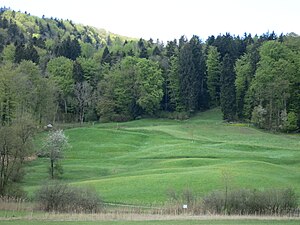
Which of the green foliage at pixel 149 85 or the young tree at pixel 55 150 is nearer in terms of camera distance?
the young tree at pixel 55 150

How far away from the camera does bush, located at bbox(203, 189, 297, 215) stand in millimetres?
30641

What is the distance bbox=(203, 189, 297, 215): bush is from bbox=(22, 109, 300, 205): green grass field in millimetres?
6341

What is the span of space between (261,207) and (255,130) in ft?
182

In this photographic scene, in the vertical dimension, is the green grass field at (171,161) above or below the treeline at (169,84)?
below

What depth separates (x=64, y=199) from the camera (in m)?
31.4

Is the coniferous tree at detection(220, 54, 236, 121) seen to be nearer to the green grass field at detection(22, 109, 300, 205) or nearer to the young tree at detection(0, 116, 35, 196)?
the green grass field at detection(22, 109, 300, 205)

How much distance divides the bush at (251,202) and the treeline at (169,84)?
48.0 m

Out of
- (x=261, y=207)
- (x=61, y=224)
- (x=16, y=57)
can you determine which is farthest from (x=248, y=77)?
(x=61, y=224)

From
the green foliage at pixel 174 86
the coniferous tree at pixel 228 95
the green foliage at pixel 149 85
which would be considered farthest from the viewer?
the green foliage at pixel 174 86

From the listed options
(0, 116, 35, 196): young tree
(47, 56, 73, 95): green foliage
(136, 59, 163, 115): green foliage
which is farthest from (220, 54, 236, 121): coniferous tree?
(0, 116, 35, 196): young tree

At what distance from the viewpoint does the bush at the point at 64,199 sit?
31094mm

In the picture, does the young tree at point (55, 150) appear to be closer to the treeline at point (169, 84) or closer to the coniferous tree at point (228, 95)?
the treeline at point (169, 84)

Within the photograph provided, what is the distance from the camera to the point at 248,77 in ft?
338

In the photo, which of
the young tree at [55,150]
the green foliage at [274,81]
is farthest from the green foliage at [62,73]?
the young tree at [55,150]
